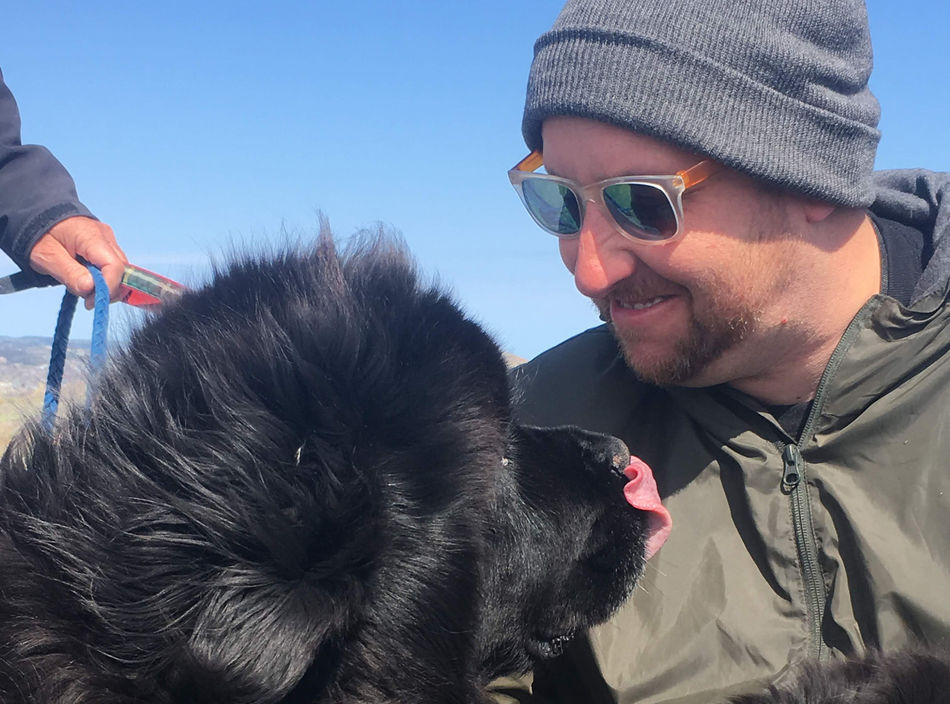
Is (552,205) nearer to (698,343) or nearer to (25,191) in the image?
(698,343)

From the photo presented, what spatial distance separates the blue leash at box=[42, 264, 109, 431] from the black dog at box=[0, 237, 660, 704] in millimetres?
67

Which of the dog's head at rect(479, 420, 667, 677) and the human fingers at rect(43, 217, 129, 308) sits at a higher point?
the human fingers at rect(43, 217, 129, 308)

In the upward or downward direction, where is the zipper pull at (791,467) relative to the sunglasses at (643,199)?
downward

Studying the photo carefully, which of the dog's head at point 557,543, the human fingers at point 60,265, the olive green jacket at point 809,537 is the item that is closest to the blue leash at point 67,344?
the human fingers at point 60,265

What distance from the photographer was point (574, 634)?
220cm

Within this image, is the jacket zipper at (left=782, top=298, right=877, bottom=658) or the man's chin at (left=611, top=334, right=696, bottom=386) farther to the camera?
the man's chin at (left=611, top=334, right=696, bottom=386)

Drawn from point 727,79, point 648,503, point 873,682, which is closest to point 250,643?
point 648,503

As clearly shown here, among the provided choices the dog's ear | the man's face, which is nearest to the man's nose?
the man's face

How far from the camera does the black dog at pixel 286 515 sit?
4.87 ft

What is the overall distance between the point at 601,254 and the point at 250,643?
139 cm

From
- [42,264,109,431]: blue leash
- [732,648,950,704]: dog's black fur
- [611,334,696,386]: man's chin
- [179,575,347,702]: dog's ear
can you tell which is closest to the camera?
[179,575,347,702]: dog's ear

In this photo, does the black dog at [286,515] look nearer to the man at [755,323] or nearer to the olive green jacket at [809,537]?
the olive green jacket at [809,537]

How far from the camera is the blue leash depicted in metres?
1.85

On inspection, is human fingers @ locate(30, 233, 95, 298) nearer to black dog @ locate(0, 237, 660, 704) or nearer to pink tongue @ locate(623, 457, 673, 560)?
black dog @ locate(0, 237, 660, 704)
